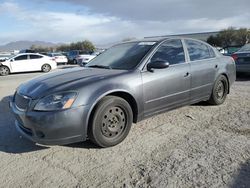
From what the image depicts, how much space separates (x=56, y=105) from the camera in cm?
365

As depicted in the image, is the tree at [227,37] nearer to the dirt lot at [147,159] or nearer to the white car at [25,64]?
the white car at [25,64]

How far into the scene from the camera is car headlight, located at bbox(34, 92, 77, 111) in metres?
3.64

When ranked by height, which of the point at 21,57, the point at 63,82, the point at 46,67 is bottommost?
the point at 46,67

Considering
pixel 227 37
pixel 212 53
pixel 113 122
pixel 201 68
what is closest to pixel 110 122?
pixel 113 122

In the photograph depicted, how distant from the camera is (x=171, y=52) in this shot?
5.12 meters

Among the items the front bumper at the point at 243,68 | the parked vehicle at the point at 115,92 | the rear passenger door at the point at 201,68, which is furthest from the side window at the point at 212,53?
the front bumper at the point at 243,68

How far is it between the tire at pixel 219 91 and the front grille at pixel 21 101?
152 inches

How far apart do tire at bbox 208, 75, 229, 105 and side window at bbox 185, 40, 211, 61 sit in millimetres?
634

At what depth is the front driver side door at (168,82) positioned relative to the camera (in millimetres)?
4543

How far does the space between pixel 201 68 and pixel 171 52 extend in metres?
0.82

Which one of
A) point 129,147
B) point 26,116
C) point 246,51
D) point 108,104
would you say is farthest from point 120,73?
point 246,51

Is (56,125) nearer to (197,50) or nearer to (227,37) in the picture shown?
(197,50)

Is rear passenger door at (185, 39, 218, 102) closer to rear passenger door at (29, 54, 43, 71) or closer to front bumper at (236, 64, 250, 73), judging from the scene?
front bumper at (236, 64, 250, 73)

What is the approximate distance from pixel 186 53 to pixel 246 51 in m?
6.40
